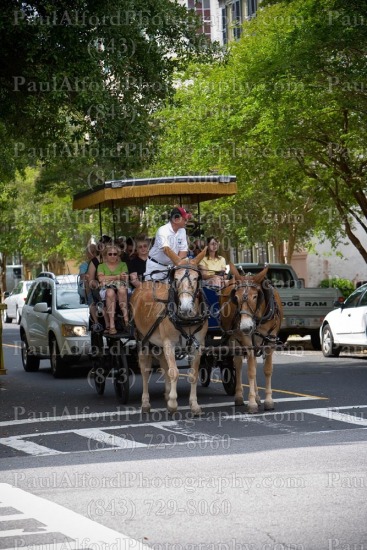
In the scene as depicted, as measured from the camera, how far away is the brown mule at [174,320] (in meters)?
15.7

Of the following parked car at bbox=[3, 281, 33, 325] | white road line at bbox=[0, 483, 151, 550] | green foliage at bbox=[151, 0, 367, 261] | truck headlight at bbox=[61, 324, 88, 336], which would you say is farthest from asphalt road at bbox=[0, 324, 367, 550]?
parked car at bbox=[3, 281, 33, 325]

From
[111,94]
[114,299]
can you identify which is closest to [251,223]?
[111,94]

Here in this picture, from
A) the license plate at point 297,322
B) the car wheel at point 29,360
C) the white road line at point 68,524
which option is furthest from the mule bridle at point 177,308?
the license plate at point 297,322

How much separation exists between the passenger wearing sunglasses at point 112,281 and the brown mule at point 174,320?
4.07ft

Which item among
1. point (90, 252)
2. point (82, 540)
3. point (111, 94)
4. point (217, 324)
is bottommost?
point (82, 540)

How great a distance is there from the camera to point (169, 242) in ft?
54.6

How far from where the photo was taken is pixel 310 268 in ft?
227

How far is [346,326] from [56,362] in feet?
21.5

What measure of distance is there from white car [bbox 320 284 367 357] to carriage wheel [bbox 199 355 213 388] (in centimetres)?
651

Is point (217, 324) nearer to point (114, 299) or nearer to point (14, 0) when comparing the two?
point (114, 299)

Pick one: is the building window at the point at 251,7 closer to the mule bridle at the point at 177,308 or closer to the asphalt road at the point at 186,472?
the asphalt road at the point at 186,472

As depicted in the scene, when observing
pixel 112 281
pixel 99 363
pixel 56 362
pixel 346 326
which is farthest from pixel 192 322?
pixel 346 326

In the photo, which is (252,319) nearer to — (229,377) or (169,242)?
(169,242)

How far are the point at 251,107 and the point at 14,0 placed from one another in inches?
546
